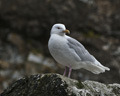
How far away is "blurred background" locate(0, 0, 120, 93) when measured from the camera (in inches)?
459

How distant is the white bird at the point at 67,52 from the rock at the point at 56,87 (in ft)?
3.23

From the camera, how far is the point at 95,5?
504 inches

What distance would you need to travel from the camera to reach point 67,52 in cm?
538

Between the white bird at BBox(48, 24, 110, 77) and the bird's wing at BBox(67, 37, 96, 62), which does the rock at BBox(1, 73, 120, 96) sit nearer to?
the white bird at BBox(48, 24, 110, 77)

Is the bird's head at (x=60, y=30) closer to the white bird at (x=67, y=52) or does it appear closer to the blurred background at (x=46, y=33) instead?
the white bird at (x=67, y=52)

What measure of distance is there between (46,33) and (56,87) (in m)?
8.40

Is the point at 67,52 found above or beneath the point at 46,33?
beneath

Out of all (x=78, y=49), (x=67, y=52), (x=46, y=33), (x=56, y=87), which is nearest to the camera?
(x=56, y=87)

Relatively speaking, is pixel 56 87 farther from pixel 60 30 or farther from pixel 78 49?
pixel 60 30

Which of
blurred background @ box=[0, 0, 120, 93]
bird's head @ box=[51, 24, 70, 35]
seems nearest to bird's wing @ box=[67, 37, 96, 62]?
bird's head @ box=[51, 24, 70, 35]

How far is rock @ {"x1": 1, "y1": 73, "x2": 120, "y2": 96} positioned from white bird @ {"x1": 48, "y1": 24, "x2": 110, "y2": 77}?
3.23 ft

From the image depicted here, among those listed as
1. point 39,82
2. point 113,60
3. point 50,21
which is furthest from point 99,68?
point 50,21

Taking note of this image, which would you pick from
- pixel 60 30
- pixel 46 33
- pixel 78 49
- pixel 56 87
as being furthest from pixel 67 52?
pixel 46 33

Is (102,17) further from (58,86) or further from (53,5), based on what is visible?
(58,86)
